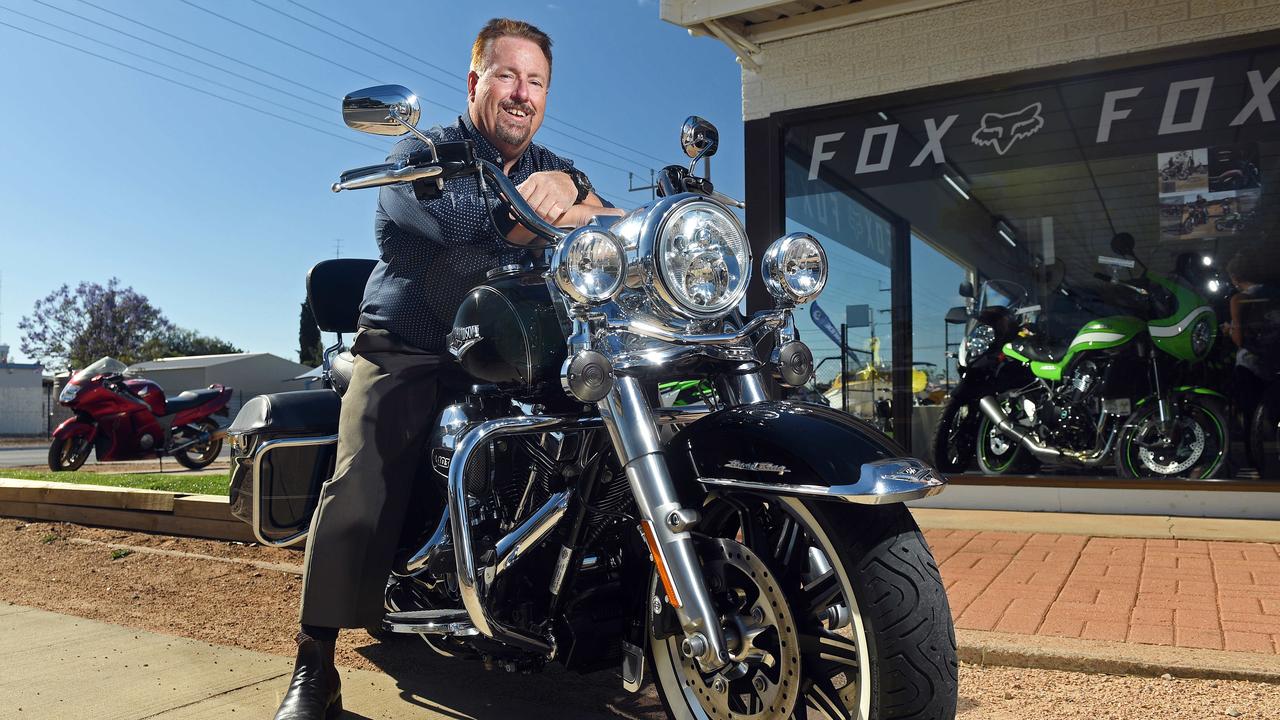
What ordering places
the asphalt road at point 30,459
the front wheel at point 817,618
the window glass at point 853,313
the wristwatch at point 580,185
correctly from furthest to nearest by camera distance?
the asphalt road at point 30,459, the window glass at point 853,313, the wristwatch at point 580,185, the front wheel at point 817,618

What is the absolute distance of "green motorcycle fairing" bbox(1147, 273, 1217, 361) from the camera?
20.4ft

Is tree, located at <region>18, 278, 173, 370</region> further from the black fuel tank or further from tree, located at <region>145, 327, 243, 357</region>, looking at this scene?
the black fuel tank

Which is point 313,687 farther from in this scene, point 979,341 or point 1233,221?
point 1233,221

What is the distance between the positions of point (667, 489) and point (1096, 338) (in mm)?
5502

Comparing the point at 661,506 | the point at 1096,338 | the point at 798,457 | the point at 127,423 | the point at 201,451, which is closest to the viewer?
the point at 798,457

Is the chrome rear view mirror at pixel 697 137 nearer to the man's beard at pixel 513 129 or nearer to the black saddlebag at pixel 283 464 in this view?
the man's beard at pixel 513 129

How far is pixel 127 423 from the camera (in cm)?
1317

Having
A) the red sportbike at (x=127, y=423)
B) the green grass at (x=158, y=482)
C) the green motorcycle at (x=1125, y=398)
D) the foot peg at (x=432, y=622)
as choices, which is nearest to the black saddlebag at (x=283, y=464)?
the foot peg at (x=432, y=622)

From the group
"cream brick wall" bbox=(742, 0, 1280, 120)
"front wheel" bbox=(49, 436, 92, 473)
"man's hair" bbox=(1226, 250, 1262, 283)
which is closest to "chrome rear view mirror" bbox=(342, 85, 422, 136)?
"cream brick wall" bbox=(742, 0, 1280, 120)

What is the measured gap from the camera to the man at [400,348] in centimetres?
257

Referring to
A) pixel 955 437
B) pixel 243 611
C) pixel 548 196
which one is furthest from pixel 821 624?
pixel 955 437

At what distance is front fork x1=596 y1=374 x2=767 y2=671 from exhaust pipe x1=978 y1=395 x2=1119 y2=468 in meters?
5.25

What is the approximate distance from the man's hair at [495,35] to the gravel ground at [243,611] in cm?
189

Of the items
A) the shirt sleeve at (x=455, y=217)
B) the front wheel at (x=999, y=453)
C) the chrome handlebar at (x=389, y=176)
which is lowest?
the front wheel at (x=999, y=453)
